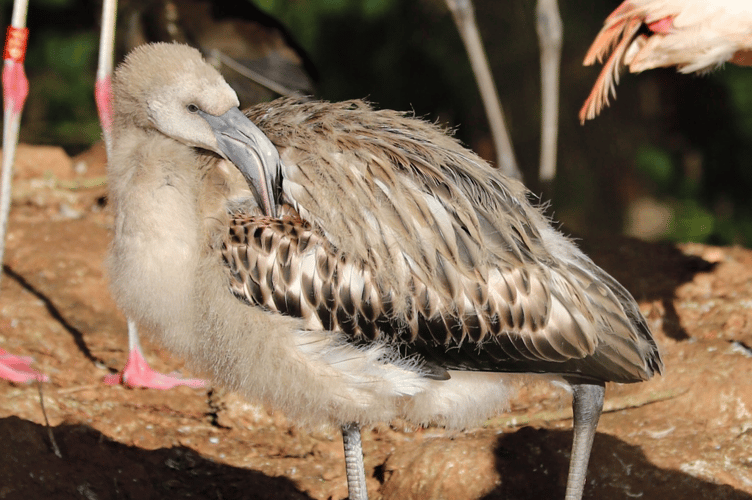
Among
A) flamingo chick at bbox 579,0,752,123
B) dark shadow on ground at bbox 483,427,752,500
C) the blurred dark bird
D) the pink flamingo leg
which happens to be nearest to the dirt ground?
dark shadow on ground at bbox 483,427,752,500

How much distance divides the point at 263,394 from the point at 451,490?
106 cm

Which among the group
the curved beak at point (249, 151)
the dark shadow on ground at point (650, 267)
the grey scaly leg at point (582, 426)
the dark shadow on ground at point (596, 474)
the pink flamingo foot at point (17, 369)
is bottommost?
the dark shadow on ground at point (596, 474)

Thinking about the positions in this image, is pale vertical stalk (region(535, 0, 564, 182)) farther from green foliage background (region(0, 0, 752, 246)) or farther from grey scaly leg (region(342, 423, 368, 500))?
grey scaly leg (region(342, 423, 368, 500))

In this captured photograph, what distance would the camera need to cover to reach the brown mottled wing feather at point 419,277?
300 centimetres

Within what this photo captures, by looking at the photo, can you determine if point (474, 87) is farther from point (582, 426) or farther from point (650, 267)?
point (582, 426)

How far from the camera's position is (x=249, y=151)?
2986mm

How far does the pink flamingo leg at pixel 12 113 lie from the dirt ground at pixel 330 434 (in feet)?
0.42

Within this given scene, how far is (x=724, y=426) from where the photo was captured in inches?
156

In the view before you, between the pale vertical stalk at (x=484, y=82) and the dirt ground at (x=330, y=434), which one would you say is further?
the pale vertical stalk at (x=484, y=82)

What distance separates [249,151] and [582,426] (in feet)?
4.82

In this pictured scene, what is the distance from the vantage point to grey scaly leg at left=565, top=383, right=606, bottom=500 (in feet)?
10.1

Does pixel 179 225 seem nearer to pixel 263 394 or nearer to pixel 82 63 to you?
pixel 263 394

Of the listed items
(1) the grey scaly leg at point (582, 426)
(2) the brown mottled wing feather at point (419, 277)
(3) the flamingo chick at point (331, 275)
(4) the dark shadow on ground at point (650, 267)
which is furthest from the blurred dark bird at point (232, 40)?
(1) the grey scaly leg at point (582, 426)

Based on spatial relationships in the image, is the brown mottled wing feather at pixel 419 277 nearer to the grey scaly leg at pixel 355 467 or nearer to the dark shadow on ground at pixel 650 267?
the grey scaly leg at pixel 355 467
